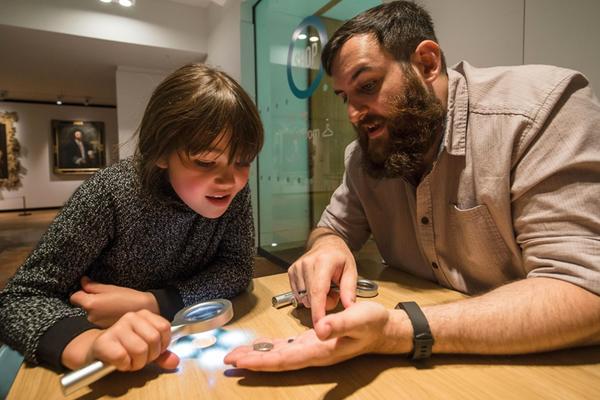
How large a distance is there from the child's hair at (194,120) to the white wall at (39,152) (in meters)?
8.16

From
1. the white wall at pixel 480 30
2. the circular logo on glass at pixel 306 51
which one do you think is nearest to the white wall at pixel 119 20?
the circular logo on glass at pixel 306 51

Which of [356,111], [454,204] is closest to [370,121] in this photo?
[356,111]

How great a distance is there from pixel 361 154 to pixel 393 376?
2.47 feet

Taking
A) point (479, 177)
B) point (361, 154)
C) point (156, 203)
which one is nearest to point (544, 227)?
point (479, 177)

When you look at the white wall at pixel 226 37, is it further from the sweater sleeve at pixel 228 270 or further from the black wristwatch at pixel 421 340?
the black wristwatch at pixel 421 340

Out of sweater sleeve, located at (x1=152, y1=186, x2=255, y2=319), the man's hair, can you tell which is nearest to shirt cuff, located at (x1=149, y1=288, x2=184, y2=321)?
sweater sleeve, located at (x1=152, y1=186, x2=255, y2=319)

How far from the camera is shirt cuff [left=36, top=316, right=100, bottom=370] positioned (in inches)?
20.6

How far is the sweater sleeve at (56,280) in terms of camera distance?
54cm

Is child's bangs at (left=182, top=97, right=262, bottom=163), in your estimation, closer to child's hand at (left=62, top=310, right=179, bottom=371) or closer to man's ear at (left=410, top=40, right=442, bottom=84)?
child's hand at (left=62, top=310, right=179, bottom=371)

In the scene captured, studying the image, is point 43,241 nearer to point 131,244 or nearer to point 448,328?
point 131,244

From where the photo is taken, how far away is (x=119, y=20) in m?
3.52

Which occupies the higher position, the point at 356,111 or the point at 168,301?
the point at 356,111

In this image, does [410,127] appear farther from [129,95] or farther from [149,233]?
[129,95]

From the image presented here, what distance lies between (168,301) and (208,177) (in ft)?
0.95
